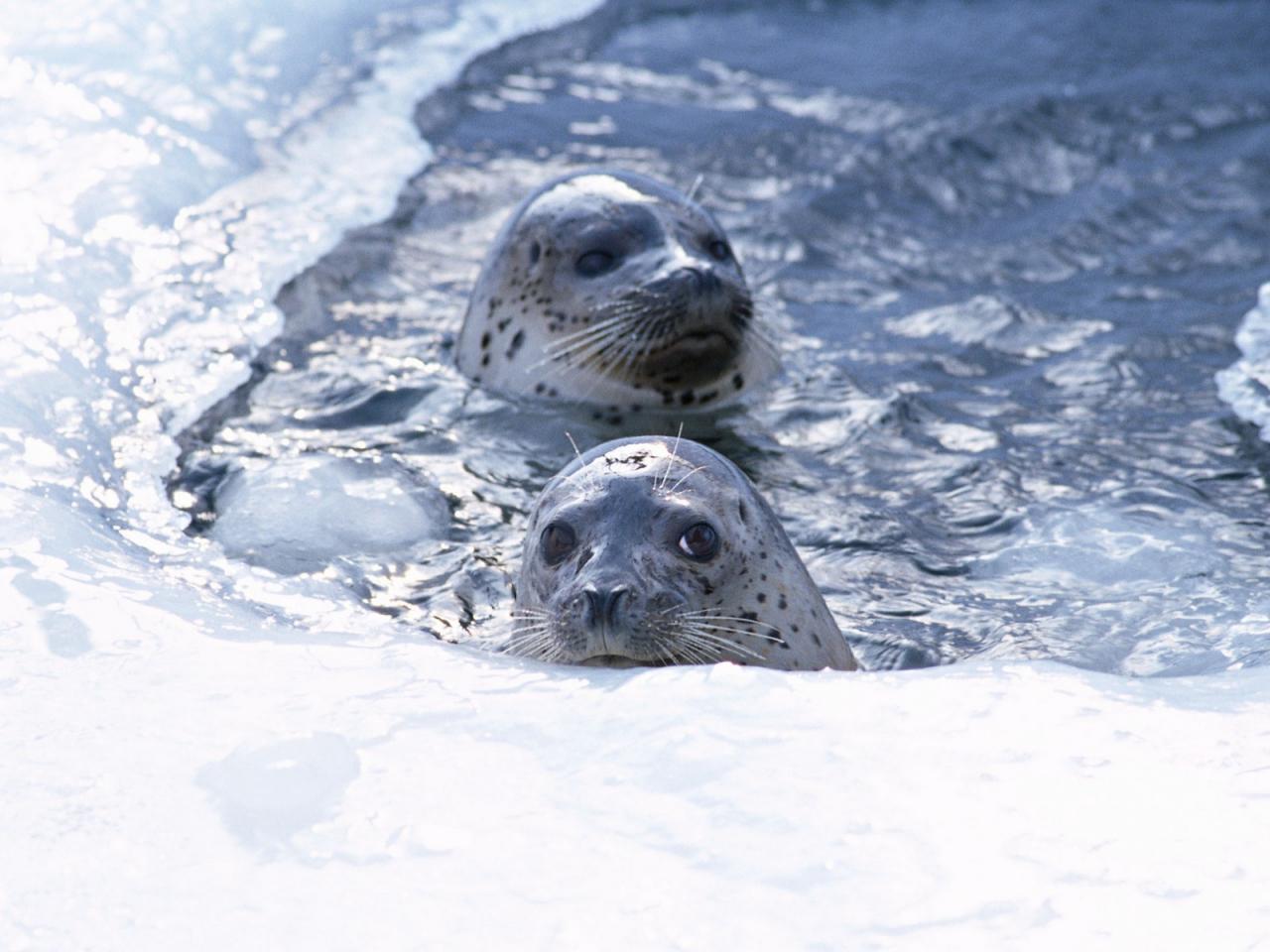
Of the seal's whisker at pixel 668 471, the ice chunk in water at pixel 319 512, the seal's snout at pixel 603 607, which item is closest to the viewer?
the seal's snout at pixel 603 607

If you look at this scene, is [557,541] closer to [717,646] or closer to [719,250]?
[717,646]

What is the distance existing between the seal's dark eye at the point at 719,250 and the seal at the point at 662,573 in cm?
205

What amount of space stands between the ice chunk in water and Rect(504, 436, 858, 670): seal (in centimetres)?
83

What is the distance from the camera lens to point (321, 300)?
714 cm

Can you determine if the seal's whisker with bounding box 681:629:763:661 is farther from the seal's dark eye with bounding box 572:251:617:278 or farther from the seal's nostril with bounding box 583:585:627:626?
the seal's dark eye with bounding box 572:251:617:278

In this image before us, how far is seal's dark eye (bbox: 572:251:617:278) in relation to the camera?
20.6ft

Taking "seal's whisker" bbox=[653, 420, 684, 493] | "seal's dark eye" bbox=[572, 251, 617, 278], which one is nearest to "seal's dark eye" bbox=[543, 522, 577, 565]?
"seal's whisker" bbox=[653, 420, 684, 493]

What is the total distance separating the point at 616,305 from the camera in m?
6.13

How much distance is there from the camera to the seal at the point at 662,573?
155 inches

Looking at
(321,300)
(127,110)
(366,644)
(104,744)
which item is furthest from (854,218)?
(104,744)

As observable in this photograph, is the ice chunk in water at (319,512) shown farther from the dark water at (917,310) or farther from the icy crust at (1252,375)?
the icy crust at (1252,375)

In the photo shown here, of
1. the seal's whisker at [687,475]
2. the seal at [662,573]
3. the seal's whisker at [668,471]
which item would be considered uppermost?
the seal's whisker at [668,471]

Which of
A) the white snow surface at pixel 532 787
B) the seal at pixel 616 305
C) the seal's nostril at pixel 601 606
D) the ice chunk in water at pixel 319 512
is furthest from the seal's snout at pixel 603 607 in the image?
the seal at pixel 616 305

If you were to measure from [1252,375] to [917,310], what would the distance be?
142 cm
